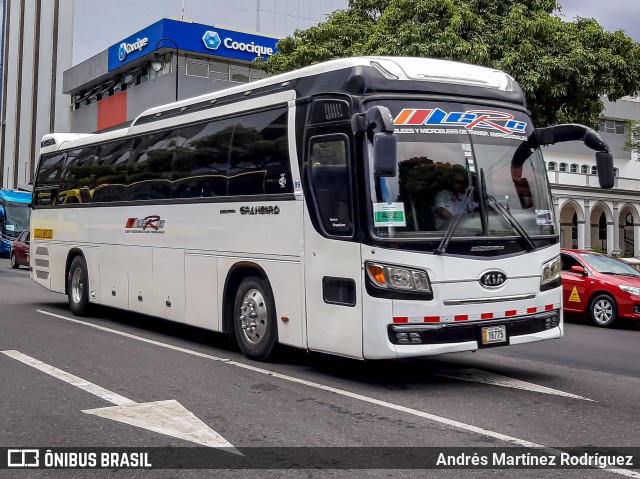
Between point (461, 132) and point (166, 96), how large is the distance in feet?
132

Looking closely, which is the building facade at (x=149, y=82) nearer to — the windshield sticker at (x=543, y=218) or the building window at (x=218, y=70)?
the building window at (x=218, y=70)

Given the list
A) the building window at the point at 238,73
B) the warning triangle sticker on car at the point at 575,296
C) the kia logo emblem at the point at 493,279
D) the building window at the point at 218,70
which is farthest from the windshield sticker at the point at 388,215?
the building window at the point at 238,73

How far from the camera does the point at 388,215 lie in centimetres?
750

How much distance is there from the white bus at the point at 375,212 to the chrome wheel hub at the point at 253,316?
0.07 feet

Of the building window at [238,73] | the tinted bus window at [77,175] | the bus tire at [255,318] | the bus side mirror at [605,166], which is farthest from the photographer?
the building window at [238,73]

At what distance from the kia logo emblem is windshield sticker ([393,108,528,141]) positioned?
142cm

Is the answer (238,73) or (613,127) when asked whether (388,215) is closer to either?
(238,73)

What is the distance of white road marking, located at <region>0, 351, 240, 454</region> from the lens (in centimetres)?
587

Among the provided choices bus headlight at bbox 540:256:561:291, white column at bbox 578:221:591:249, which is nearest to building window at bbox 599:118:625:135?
white column at bbox 578:221:591:249

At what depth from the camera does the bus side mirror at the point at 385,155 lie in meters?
7.02

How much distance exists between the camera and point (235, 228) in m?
9.57

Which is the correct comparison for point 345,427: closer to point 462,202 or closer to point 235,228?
point 462,202

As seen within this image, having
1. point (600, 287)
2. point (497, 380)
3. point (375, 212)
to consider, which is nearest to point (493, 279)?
point (497, 380)

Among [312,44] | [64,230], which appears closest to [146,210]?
[64,230]
